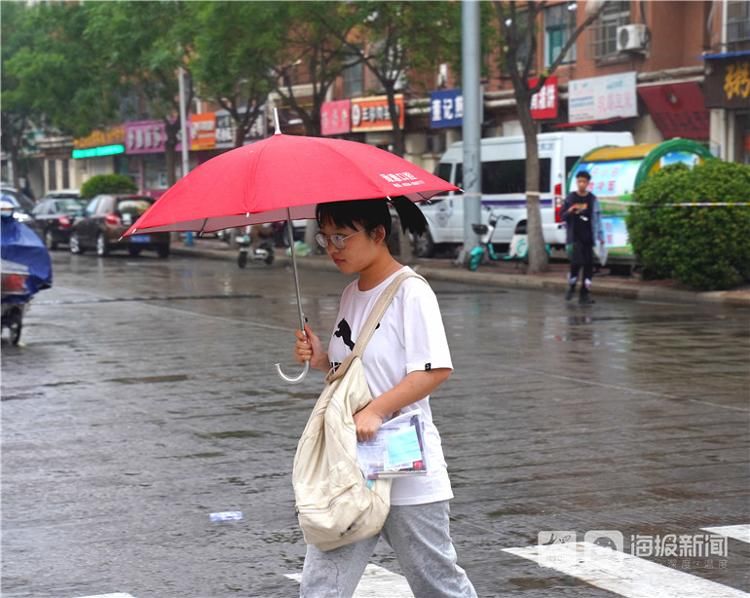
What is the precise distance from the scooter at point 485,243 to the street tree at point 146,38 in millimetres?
11675

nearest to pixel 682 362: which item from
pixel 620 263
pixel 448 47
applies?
pixel 620 263

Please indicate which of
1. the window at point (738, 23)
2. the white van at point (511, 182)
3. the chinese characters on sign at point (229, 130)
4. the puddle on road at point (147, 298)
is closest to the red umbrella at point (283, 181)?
the puddle on road at point (147, 298)

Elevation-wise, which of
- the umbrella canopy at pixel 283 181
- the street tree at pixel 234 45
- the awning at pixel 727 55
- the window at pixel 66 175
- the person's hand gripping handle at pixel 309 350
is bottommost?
the person's hand gripping handle at pixel 309 350

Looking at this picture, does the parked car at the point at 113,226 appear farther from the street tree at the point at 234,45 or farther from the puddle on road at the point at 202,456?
the puddle on road at the point at 202,456

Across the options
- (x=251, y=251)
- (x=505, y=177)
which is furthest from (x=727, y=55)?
(x=251, y=251)

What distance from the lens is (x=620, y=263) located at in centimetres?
2514

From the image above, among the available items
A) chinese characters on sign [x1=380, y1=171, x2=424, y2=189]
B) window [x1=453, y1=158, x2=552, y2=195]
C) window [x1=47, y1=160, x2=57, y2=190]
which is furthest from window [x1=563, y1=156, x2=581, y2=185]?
window [x1=47, y1=160, x2=57, y2=190]

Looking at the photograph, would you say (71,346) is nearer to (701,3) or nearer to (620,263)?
(620,263)

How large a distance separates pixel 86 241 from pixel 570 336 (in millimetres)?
24444

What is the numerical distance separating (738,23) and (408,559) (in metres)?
27.0

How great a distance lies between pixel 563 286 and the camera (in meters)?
24.0

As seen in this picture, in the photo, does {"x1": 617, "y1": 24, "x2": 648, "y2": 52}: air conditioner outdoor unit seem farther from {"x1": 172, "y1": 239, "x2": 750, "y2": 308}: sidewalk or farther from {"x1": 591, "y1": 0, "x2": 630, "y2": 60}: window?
{"x1": 172, "y1": 239, "x2": 750, "y2": 308}: sidewalk

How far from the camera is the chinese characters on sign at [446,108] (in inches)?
1494

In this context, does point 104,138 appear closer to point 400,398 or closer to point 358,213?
point 358,213
